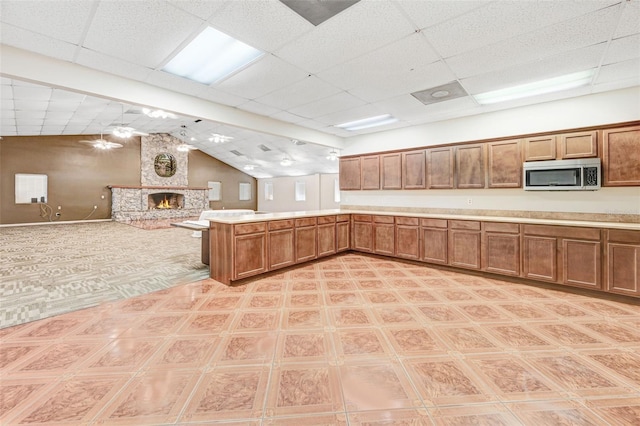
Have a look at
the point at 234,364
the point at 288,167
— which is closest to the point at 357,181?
the point at 234,364

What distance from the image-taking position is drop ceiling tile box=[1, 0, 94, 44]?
2.09m

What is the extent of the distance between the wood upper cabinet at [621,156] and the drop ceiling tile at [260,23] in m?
4.15

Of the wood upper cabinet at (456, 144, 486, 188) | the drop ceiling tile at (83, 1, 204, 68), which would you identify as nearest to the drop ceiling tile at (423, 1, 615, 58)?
the drop ceiling tile at (83, 1, 204, 68)

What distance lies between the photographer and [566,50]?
2.75 metres

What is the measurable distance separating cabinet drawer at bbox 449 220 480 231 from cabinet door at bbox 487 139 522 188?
76 centimetres

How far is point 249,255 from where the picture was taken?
13.1ft

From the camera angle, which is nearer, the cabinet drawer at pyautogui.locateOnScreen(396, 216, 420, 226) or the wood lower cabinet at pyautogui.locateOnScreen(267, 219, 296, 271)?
the wood lower cabinet at pyautogui.locateOnScreen(267, 219, 296, 271)

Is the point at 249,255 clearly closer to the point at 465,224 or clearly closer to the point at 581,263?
the point at 465,224

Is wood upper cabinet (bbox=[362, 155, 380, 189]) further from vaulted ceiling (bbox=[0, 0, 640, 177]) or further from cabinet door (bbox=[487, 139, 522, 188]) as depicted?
cabinet door (bbox=[487, 139, 522, 188])

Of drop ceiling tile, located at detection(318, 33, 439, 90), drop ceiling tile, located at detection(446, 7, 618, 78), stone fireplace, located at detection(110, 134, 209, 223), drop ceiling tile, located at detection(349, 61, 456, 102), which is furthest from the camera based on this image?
stone fireplace, located at detection(110, 134, 209, 223)

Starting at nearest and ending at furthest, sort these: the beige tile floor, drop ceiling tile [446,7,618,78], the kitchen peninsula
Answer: the beige tile floor
drop ceiling tile [446,7,618,78]
the kitchen peninsula

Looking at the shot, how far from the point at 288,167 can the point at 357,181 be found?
7.19 meters

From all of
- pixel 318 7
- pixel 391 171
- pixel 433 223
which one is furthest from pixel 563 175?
pixel 318 7

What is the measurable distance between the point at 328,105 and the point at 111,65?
110 inches
